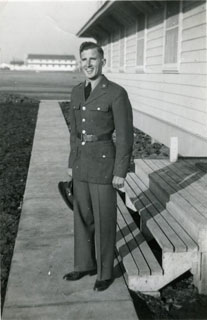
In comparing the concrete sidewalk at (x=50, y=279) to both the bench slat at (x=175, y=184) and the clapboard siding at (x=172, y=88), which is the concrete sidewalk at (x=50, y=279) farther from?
the clapboard siding at (x=172, y=88)

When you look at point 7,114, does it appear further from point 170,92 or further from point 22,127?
point 170,92

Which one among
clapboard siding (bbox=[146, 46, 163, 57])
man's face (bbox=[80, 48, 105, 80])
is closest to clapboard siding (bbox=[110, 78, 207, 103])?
clapboard siding (bbox=[146, 46, 163, 57])

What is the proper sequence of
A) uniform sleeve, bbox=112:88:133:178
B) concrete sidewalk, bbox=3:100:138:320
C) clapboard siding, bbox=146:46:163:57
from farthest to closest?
clapboard siding, bbox=146:46:163:57 < uniform sleeve, bbox=112:88:133:178 < concrete sidewalk, bbox=3:100:138:320

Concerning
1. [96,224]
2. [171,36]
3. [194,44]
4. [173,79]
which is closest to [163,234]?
[96,224]

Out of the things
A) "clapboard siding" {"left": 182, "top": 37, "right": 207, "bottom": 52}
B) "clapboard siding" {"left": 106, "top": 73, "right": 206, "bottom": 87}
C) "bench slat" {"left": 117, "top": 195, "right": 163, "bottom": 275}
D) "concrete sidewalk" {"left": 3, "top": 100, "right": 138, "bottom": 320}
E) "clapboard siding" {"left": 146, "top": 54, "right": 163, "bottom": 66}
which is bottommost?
"concrete sidewalk" {"left": 3, "top": 100, "right": 138, "bottom": 320}

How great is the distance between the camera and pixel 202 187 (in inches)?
203

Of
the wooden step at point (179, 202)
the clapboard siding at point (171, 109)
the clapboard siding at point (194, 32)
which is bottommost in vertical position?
the wooden step at point (179, 202)

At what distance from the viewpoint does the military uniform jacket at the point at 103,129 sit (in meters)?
3.49

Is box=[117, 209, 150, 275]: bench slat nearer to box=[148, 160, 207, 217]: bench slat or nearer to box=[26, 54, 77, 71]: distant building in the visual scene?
box=[148, 160, 207, 217]: bench slat

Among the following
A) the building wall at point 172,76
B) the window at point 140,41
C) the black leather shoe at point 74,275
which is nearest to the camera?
the black leather shoe at point 74,275

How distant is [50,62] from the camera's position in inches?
7520

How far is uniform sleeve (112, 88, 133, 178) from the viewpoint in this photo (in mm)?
3461

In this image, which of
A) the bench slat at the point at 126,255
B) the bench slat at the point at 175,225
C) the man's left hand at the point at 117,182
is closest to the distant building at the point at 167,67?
the bench slat at the point at 175,225

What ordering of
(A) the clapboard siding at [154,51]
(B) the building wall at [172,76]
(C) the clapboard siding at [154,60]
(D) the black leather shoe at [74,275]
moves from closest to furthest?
(D) the black leather shoe at [74,275]
(B) the building wall at [172,76]
(A) the clapboard siding at [154,51]
(C) the clapboard siding at [154,60]
